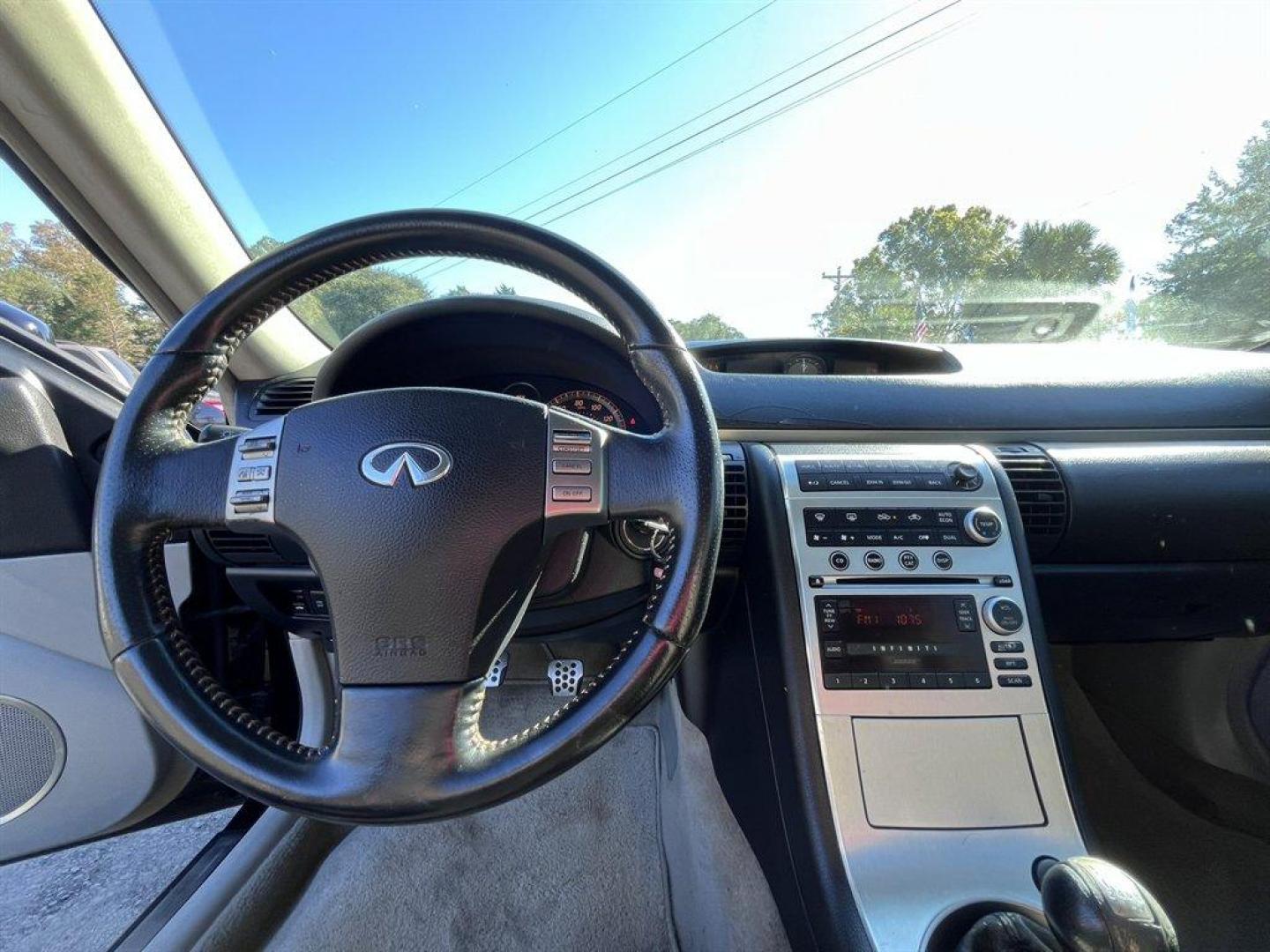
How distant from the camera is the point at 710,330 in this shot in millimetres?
1834

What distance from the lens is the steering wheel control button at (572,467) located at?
0.86m

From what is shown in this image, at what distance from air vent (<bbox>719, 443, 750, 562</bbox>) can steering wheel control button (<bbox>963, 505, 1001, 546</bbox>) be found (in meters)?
0.41

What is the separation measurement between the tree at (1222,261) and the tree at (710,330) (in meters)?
1.14

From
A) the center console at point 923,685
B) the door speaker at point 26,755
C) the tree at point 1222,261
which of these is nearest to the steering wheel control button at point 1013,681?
the center console at point 923,685

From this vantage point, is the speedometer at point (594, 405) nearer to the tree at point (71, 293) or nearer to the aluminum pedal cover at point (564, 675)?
the aluminum pedal cover at point (564, 675)

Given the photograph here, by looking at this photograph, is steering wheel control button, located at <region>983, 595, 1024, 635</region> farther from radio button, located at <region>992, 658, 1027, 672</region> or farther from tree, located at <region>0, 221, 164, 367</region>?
tree, located at <region>0, 221, 164, 367</region>

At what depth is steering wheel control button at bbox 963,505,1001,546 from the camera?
1.24 meters

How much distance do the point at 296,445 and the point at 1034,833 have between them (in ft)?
4.12

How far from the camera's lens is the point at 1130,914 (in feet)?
2.41

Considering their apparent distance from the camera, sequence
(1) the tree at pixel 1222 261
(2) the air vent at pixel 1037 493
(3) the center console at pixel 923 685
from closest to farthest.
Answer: (3) the center console at pixel 923 685, (2) the air vent at pixel 1037 493, (1) the tree at pixel 1222 261

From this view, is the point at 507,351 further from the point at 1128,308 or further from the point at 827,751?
the point at 1128,308

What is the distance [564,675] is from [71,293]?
58.0 inches

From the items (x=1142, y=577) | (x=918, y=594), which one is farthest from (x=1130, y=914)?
(x=1142, y=577)

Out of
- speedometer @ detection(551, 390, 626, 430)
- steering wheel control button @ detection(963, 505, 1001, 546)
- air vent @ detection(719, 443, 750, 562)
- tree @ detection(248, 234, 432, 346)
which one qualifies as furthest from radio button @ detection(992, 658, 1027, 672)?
tree @ detection(248, 234, 432, 346)
